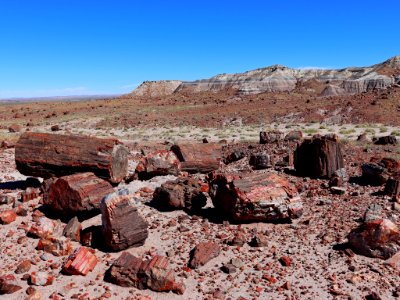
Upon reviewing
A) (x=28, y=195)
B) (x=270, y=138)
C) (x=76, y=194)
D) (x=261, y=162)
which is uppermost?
(x=76, y=194)

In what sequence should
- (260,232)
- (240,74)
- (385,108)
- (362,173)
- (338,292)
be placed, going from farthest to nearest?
(240,74) < (385,108) < (362,173) < (260,232) < (338,292)

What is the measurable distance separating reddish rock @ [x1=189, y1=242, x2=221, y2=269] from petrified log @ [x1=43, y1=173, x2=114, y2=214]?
270cm

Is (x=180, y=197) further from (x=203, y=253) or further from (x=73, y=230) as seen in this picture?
(x=73, y=230)

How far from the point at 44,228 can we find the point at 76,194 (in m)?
0.98

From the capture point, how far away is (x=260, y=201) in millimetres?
8422

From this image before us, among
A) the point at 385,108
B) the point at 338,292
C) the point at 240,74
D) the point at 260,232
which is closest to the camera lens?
the point at 338,292

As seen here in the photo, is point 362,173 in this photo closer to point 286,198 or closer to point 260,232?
point 286,198

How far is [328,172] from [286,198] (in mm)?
3790

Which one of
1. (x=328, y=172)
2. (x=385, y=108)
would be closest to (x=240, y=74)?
(x=385, y=108)

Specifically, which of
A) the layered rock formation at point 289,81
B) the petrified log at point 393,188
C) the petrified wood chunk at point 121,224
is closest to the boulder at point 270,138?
the petrified log at point 393,188

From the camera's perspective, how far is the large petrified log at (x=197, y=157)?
41.7 feet

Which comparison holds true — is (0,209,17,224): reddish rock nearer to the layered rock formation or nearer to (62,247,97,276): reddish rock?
(62,247,97,276): reddish rock

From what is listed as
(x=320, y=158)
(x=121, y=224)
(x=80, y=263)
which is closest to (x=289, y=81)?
(x=320, y=158)

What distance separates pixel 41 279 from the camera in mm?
6707
